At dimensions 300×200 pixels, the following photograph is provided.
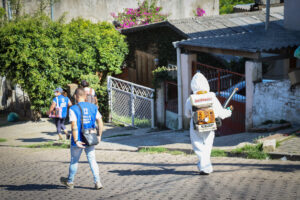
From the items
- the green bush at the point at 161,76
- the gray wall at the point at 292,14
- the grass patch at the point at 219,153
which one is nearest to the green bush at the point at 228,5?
the gray wall at the point at 292,14

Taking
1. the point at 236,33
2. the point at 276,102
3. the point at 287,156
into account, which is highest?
the point at 236,33

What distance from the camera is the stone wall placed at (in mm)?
9500

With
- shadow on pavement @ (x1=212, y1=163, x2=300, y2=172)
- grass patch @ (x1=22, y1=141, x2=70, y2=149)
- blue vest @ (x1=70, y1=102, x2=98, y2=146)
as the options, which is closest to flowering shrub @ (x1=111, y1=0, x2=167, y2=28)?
grass patch @ (x1=22, y1=141, x2=70, y2=149)

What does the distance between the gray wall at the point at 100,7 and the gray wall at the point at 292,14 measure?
40.5ft

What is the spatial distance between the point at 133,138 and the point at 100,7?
13.6 m

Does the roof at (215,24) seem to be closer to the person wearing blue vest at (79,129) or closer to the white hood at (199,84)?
the white hood at (199,84)

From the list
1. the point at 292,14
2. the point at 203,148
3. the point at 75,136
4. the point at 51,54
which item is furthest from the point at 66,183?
the point at 292,14

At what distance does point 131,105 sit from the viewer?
1404cm

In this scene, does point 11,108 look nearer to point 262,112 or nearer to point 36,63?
point 36,63

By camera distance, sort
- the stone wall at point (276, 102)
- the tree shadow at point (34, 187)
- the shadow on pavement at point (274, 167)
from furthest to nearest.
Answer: the stone wall at point (276, 102)
the shadow on pavement at point (274, 167)
the tree shadow at point (34, 187)

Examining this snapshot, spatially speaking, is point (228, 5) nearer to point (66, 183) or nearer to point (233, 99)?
point (233, 99)

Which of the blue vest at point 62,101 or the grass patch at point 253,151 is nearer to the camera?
the grass patch at point 253,151

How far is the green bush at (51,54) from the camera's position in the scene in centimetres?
1453

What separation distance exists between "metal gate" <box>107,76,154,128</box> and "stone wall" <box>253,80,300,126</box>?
4.26m
